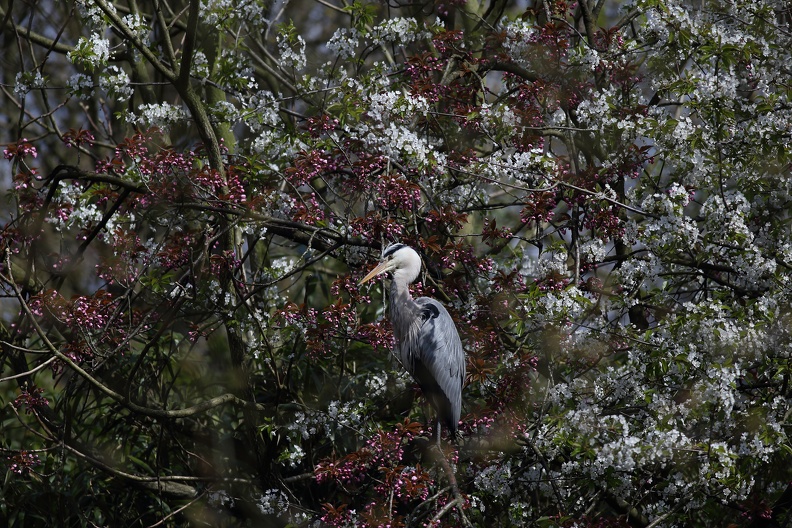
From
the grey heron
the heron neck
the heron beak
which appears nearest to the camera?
the heron beak

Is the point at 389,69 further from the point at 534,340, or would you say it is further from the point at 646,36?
the point at 534,340

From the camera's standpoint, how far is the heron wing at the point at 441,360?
473cm

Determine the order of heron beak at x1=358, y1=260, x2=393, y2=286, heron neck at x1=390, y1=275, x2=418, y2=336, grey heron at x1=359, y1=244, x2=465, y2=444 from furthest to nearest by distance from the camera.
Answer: heron neck at x1=390, y1=275, x2=418, y2=336, grey heron at x1=359, y1=244, x2=465, y2=444, heron beak at x1=358, y1=260, x2=393, y2=286

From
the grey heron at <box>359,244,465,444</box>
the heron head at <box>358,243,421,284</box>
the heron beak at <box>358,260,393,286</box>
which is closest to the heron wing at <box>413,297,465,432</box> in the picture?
the grey heron at <box>359,244,465,444</box>

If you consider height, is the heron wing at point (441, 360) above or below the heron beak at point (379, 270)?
below

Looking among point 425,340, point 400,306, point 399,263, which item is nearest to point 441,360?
point 425,340

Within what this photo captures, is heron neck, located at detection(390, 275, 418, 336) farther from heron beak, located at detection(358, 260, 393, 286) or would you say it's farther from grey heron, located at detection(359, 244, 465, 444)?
heron beak, located at detection(358, 260, 393, 286)

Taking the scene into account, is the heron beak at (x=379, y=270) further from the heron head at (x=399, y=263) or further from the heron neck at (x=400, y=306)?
the heron neck at (x=400, y=306)

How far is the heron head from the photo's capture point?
4.55 m

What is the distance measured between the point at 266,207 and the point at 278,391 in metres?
1.03

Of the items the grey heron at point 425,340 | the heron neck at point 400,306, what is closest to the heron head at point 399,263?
the grey heron at point 425,340

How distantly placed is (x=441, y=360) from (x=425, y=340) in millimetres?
154

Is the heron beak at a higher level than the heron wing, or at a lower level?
higher

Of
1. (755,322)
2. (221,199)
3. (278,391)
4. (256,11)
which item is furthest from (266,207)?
(755,322)
